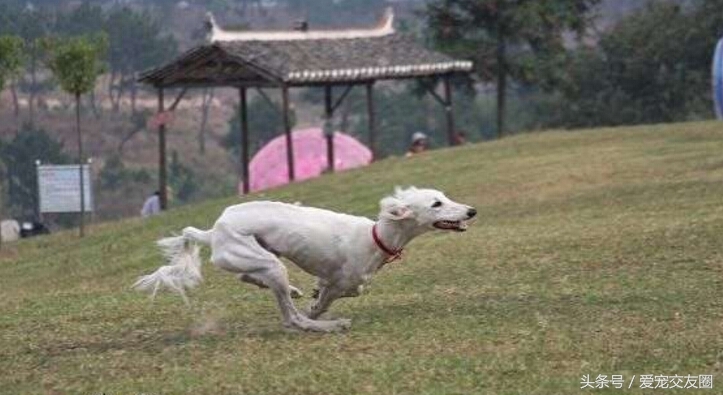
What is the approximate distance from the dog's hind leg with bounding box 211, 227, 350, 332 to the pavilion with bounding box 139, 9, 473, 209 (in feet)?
65.3

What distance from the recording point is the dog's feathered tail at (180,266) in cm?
1029

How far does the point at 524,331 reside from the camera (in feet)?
32.7

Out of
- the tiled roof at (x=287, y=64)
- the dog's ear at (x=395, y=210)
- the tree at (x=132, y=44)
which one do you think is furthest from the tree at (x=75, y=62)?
the tree at (x=132, y=44)

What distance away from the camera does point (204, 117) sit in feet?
263

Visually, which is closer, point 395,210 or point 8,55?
point 395,210

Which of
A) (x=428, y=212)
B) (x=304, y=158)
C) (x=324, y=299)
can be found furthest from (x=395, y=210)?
(x=304, y=158)

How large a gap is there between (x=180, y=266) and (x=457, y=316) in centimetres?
204

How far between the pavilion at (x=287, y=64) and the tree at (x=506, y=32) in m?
9.22

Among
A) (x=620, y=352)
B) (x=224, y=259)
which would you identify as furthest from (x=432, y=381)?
(x=224, y=259)

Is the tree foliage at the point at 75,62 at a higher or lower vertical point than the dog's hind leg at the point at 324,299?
higher

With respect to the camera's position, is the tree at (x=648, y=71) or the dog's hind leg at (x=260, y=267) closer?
the dog's hind leg at (x=260, y=267)

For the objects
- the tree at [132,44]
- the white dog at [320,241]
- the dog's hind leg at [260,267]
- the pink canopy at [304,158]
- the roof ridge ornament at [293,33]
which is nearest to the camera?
the dog's hind leg at [260,267]

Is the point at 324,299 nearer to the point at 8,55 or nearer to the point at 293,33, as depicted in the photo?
the point at 8,55

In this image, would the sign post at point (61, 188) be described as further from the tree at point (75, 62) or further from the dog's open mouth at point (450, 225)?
the dog's open mouth at point (450, 225)
